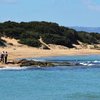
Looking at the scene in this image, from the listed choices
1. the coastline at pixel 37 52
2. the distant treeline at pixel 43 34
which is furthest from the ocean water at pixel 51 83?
the distant treeline at pixel 43 34

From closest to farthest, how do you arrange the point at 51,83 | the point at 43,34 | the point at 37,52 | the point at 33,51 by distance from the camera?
the point at 51,83 < the point at 37,52 < the point at 33,51 < the point at 43,34

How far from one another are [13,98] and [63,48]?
44032 millimetres

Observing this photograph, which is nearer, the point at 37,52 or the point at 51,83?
the point at 51,83

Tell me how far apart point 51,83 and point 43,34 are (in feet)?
139

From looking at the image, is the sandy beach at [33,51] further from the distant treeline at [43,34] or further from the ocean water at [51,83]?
the ocean water at [51,83]

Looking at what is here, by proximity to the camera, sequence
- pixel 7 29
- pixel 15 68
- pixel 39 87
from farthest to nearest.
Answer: pixel 7 29 < pixel 15 68 < pixel 39 87

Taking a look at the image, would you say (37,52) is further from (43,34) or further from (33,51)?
(43,34)

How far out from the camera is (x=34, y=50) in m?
66.9

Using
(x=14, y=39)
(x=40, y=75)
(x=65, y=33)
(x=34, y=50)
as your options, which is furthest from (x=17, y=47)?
(x=40, y=75)

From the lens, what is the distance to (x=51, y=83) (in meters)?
36.3

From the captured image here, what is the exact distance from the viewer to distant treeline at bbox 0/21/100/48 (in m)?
74.9

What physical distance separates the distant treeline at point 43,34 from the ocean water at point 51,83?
25.8m

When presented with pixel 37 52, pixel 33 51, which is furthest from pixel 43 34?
pixel 37 52

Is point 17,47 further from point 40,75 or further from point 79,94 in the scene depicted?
point 79,94
